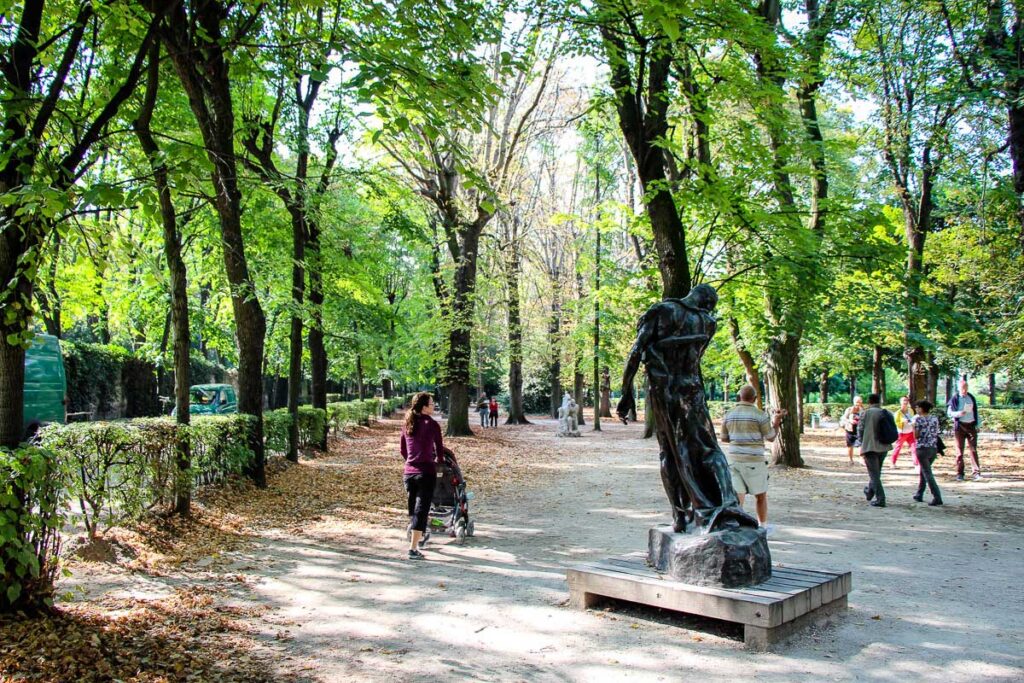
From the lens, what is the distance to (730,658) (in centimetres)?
513

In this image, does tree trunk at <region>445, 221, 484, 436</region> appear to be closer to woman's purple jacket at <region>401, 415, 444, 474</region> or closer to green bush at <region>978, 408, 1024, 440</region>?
woman's purple jacket at <region>401, 415, 444, 474</region>

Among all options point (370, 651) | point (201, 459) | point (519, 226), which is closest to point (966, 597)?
point (370, 651)

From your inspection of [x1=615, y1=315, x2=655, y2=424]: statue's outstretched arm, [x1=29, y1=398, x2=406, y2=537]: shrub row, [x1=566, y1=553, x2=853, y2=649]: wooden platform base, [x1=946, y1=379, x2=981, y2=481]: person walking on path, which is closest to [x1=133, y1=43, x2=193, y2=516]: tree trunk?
[x1=29, y1=398, x2=406, y2=537]: shrub row

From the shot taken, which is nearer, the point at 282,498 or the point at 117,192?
the point at 117,192

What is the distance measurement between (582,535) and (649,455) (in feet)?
40.6

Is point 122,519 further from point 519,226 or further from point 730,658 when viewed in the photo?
point 519,226

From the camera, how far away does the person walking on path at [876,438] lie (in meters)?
11.5

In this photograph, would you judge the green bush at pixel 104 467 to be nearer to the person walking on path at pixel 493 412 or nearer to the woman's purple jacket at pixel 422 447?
the woman's purple jacket at pixel 422 447

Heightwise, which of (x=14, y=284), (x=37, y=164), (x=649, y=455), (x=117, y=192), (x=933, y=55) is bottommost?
(x=649, y=455)

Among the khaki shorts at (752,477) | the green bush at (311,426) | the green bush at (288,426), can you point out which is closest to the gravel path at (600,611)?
the khaki shorts at (752,477)

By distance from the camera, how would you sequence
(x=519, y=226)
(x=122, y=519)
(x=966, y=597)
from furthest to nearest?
(x=519, y=226)
(x=122, y=519)
(x=966, y=597)

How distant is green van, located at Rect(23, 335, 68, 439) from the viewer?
13.0 meters

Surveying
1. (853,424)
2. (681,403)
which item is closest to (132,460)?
(681,403)

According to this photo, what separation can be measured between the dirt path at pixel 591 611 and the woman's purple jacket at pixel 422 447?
0.98 metres
